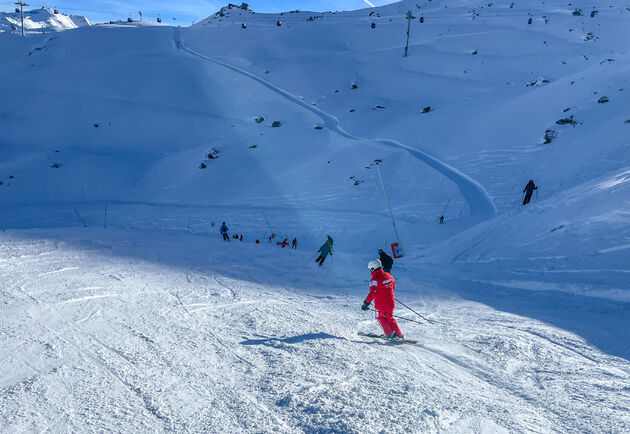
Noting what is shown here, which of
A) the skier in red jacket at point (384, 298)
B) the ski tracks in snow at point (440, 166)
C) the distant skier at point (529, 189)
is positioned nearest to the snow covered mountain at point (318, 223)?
the ski tracks in snow at point (440, 166)

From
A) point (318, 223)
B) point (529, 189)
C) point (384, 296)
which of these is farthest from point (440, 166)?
point (384, 296)

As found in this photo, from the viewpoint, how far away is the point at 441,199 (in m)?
21.3

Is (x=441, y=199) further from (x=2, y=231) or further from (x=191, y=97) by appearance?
(x=191, y=97)

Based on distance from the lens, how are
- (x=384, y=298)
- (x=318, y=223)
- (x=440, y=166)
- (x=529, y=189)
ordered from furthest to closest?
(x=440, y=166)
(x=318, y=223)
(x=529, y=189)
(x=384, y=298)

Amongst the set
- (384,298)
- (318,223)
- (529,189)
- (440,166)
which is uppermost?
(440,166)

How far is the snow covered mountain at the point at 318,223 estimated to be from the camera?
189 inches

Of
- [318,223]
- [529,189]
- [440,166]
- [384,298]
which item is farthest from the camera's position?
[440,166]

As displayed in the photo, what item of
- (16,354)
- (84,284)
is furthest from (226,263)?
(16,354)

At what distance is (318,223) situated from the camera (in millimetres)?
21562

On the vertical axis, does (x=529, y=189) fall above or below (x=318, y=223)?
above

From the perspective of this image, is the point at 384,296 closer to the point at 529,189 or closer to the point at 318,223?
the point at 529,189

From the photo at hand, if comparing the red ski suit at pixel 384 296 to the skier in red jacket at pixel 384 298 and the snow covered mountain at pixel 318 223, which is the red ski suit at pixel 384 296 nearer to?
the skier in red jacket at pixel 384 298

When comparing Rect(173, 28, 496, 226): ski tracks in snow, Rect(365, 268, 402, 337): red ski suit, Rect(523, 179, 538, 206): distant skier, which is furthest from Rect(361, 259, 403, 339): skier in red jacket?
Rect(523, 179, 538, 206): distant skier

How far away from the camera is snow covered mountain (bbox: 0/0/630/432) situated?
4801 mm
